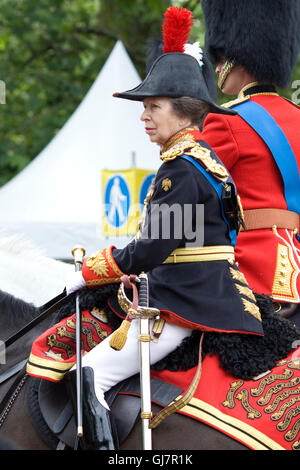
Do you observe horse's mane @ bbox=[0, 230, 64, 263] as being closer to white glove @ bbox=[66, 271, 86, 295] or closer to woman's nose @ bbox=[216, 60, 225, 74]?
white glove @ bbox=[66, 271, 86, 295]

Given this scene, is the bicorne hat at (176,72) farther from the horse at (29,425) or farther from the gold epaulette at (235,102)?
the horse at (29,425)

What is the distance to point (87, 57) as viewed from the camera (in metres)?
11.6

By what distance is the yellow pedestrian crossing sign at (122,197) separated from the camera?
6.91 metres

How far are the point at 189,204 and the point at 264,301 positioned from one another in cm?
55

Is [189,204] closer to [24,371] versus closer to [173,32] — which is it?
[173,32]

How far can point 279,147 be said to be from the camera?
308 centimetres

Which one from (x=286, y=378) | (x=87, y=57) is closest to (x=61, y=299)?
(x=286, y=378)

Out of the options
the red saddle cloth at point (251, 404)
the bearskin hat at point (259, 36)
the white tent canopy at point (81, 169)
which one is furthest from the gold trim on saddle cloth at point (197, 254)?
the white tent canopy at point (81, 169)

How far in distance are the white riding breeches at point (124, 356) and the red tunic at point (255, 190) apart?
640 millimetres

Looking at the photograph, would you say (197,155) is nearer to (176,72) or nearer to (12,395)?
(176,72)

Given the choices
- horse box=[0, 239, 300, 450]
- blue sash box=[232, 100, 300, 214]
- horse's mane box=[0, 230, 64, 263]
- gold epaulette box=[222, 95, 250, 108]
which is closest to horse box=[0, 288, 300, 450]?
horse box=[0, 239, 300, 450]

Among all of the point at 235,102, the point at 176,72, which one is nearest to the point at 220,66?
the point at 235,102

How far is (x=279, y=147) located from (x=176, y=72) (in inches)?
29.0
